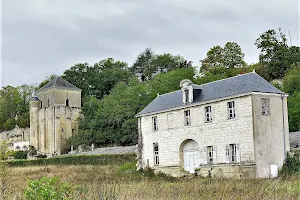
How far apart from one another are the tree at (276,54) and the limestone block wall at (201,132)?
21169 millimetres

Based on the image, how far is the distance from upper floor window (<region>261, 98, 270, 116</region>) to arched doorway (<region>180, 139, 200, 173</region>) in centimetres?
547

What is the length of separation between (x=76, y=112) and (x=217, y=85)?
117 feet

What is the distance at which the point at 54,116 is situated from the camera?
6072cm

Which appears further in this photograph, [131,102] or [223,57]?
[223,57]

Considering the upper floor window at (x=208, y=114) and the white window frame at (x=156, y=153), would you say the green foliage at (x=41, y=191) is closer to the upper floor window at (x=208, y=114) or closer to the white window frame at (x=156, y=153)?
the upper floor window at (x=208, y=114)

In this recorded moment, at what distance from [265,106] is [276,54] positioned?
24.9 m

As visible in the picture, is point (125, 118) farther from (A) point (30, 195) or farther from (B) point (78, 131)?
(A) point (30, 195)

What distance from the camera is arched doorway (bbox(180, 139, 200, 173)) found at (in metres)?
31.3

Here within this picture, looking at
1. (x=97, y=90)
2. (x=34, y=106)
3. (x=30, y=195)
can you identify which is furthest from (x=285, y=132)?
Answer: (x=97, y=90)

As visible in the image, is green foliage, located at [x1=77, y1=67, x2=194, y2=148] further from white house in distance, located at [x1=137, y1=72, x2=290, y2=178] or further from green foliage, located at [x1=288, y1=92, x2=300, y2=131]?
white house in distance, located at [x1=137, y1=72, x2=290, y2=178]

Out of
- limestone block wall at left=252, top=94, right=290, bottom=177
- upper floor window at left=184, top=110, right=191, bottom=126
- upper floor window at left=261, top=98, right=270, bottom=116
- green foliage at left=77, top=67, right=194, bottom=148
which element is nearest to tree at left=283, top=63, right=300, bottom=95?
green foliage at left=77, top=67, right=194, bottom=148

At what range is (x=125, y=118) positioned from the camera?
52.0m

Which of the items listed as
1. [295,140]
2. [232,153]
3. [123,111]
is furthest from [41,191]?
[123,111]

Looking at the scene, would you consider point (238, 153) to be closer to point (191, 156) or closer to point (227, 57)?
point (191, 156)
